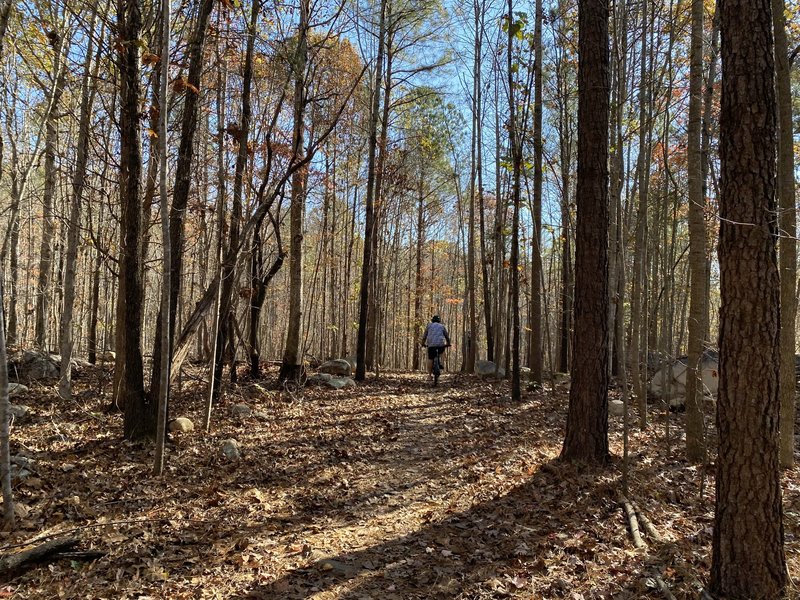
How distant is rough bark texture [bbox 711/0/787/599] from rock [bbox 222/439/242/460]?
508cm

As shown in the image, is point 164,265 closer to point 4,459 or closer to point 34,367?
point 4,459

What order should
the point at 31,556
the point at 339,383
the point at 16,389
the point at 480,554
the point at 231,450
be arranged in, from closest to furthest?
the point at 31,556, the point at 480,554, the point at 231,450, the point at 16,389, the point at 339,383

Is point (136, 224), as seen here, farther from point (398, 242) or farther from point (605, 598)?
point (398, 242)

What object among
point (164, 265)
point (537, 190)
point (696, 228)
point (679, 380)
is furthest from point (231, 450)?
point (679, 380)

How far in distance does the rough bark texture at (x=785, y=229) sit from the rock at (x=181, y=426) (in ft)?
24.9

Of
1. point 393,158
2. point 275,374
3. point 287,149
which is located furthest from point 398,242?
point 287,149

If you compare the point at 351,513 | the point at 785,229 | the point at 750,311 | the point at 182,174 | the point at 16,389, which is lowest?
the point at 351,513

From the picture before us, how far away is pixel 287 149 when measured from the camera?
9.99 meters

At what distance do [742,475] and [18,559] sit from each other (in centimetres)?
476

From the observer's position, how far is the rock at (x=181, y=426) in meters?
6.93

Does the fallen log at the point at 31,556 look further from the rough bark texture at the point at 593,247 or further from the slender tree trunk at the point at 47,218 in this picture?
the slender tree trunk at the point at 47,218

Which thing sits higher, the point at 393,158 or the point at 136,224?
the point at 393,158

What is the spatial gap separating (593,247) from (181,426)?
596 centimetres

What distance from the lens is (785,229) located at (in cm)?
568
